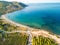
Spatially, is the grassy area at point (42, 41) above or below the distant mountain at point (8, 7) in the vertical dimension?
above

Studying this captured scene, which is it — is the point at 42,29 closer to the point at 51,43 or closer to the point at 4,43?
the point at 51,43

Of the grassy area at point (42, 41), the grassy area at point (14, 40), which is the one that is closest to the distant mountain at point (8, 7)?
the grassy area at point (14, 40)

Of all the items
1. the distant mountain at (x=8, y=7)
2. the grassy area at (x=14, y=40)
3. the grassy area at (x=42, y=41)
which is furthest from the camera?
the distant mountain at (x=8, y=7)

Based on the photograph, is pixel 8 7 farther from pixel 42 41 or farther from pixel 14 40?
pixel 42 41

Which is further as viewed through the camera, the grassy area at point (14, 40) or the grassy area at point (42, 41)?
the grassy area at point (42, 41)

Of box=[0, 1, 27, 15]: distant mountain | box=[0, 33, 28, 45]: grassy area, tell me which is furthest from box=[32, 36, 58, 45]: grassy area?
box=[0, 1, 27, 15]: distant mountain

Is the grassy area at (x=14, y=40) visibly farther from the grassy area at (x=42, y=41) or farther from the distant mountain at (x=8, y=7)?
the distant mountain at (x=8, y=7)

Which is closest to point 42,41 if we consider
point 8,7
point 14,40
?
point 14,40

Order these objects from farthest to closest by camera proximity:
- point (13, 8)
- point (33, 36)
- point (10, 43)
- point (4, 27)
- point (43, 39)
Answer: point (13, 8) → point (4, 27) → point (33, 36) → point (43, 39) → point (10, 43)

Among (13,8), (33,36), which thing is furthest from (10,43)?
(13,8)

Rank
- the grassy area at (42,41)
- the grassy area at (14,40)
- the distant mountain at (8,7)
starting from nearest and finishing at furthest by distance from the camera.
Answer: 1. the grassy area at (14,40)
2. the grassy area at (42,41)
3. the distant mountain at (8,7)

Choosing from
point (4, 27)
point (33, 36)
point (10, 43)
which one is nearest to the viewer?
point (10, 43)
